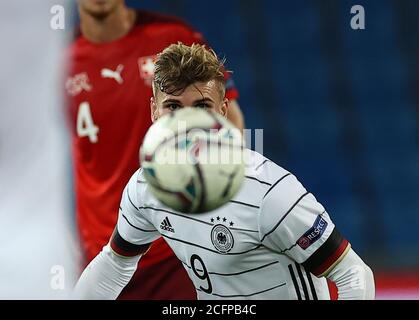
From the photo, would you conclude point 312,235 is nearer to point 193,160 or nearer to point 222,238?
point 222,238

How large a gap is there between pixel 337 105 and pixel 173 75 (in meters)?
5.03

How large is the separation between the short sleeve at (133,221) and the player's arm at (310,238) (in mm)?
399

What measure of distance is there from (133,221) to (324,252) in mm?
555

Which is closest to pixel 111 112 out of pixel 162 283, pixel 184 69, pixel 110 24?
pixel 110 24

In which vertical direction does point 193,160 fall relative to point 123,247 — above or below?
above

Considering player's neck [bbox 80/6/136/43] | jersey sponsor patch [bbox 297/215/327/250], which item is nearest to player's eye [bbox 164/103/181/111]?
jersey sponsor patch [bbox 297/215/327/250]

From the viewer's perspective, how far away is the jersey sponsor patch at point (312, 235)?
6.59ft

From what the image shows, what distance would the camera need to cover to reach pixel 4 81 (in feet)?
17.1

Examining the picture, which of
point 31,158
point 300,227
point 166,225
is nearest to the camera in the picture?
point 300,227

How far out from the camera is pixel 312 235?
2.01 meters

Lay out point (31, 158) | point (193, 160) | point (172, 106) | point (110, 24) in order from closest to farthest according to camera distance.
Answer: point (193, 160)
point (172, 106)
point (110, 24)
point (31, 158)

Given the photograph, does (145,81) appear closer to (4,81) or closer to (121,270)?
(121,270)

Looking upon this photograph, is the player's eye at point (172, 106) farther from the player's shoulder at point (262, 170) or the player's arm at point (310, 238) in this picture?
the player's arm at point (310, 238)

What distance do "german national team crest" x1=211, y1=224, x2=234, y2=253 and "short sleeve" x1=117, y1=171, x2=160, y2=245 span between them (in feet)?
0.82
